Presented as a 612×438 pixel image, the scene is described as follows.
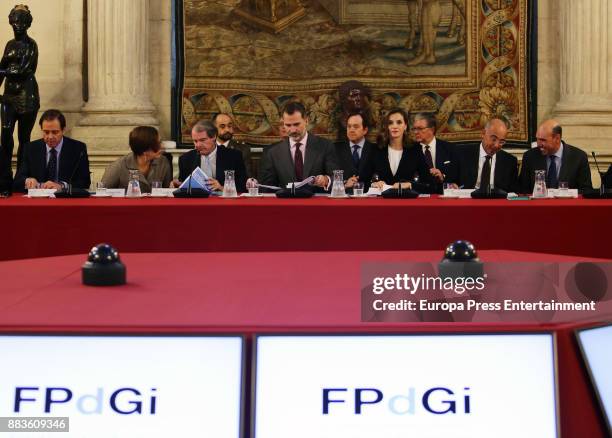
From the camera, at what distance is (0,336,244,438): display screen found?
1.86 meters

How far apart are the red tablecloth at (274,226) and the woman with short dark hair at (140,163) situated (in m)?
2.02

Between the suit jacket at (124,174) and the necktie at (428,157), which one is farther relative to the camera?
the necktie at (428,157)

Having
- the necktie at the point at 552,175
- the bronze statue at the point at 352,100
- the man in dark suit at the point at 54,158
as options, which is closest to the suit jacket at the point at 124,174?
the man in dark suit at the point at 54,158

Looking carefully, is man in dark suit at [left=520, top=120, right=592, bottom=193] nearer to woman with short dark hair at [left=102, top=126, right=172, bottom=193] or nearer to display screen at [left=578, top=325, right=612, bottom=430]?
woman with short dark hair at [left=102, top=126, right=172, bottom=193]

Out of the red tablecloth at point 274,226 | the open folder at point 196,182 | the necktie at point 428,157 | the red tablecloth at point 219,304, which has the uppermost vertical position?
the necktie at point 428,157

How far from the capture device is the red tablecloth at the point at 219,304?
6.26ft

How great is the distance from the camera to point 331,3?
34.2ft

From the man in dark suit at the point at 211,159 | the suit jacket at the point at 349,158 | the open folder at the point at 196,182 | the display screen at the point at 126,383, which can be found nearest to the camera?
the display screen at the point at 126,383

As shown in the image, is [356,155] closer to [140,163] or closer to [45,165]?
[140,163]

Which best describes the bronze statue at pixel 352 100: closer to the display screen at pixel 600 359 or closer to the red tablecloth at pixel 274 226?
the red tablecloth at pixel 274 226

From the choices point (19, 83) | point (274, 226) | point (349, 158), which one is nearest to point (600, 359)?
point (274, 226)

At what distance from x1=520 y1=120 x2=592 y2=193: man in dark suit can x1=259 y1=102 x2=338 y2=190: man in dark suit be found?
1.33 m

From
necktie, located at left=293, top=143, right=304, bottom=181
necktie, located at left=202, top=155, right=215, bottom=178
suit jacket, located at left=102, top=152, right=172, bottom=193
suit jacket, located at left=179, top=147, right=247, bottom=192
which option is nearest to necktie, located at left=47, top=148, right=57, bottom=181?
suit jacket, located at left=102, top=152, right=172, bottom=193

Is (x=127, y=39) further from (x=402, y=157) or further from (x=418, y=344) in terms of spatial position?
(x=418, y=344)
